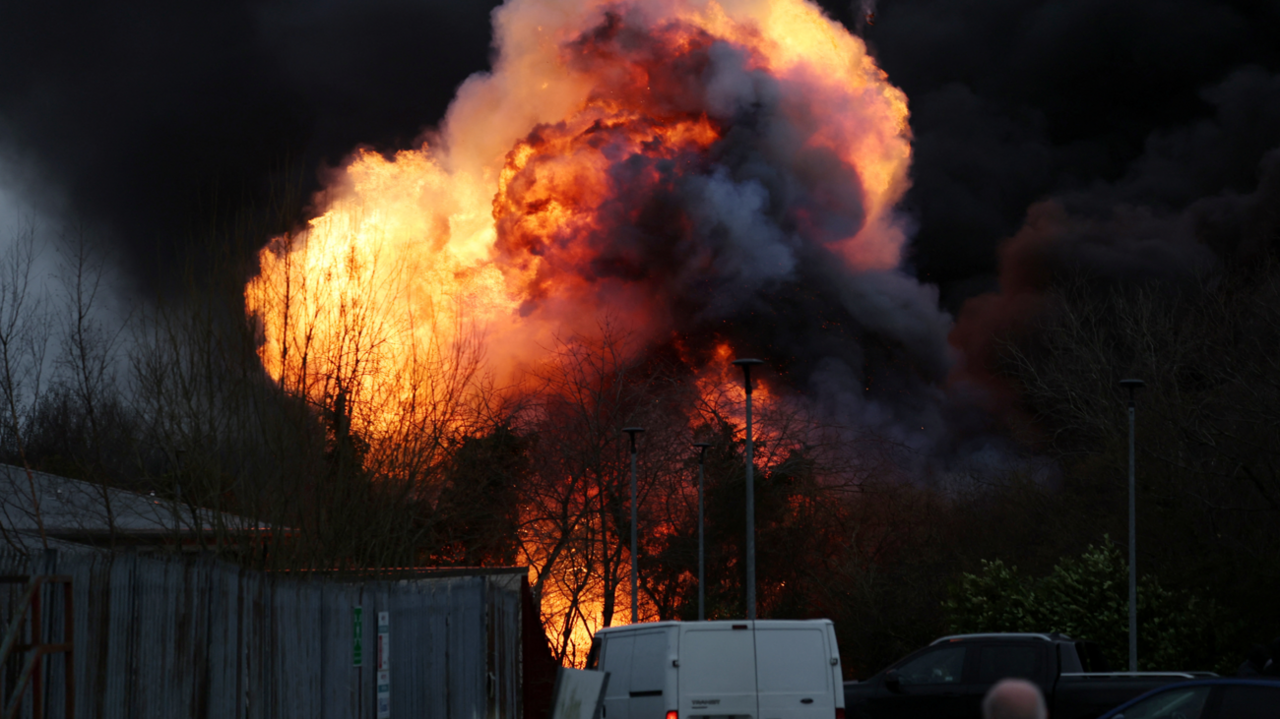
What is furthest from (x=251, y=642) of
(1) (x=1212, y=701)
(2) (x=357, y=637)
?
(1) (x=1212, y=701)

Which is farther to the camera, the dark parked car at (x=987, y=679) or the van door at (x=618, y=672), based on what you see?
the dark parked car at (x=987, y=679)

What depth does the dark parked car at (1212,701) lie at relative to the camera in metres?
10.1

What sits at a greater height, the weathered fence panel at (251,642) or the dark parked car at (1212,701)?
the weathered fence panel at (251,642)

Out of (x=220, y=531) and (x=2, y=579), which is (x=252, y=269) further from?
(x=2, y=579)

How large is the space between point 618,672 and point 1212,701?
6359 millimetres

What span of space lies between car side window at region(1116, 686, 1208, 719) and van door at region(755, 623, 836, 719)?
3.41 metres

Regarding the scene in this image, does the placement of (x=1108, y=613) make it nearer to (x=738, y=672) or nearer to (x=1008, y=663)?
(x=1008, y=663)

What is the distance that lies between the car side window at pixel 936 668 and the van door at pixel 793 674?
3264 millimetres

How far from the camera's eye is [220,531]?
1648 centimetres

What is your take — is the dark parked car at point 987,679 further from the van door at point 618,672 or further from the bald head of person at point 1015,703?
the bald head of person at point 1015,703

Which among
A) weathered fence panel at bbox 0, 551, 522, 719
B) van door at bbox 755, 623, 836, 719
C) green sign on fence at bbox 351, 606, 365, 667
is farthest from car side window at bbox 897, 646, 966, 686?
green sign on fence at bbox 351, 606, 365, 667

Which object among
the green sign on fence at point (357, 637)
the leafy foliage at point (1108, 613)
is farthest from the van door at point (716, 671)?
the leafy foliage at point (1108, 613)

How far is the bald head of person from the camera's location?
192 inches

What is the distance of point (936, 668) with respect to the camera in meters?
16.5
